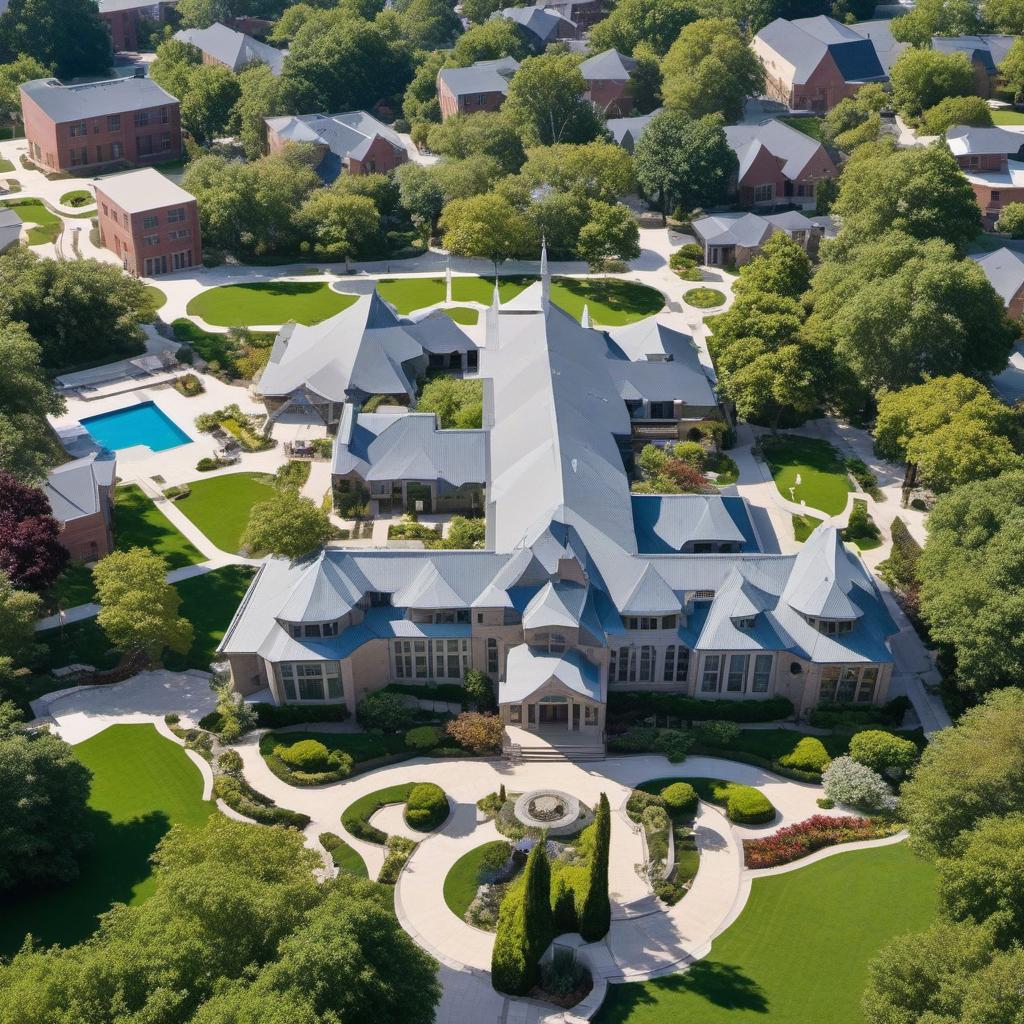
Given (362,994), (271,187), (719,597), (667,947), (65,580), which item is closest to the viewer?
(362,994)

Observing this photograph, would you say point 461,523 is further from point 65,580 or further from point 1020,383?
point 1020,383

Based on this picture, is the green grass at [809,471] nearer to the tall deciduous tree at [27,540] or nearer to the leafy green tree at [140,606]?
the leafy green tree at [140,606]

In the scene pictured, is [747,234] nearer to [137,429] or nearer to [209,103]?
[137,429]

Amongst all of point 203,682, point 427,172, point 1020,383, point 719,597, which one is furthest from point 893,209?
point 203,682

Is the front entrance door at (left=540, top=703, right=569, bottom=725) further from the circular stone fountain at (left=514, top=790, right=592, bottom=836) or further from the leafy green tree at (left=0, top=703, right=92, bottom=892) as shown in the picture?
the leafy green tree at (left=0, top=703, right=92, bottom=892)

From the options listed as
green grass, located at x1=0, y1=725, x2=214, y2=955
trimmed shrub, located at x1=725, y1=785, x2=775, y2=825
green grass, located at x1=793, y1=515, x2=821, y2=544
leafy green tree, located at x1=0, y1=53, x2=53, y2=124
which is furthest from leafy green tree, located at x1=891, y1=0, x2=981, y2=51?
green grass, located at x1=0, y1=725, x2=214, y2=955

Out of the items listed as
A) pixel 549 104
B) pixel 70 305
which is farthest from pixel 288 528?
pixel 549 104
